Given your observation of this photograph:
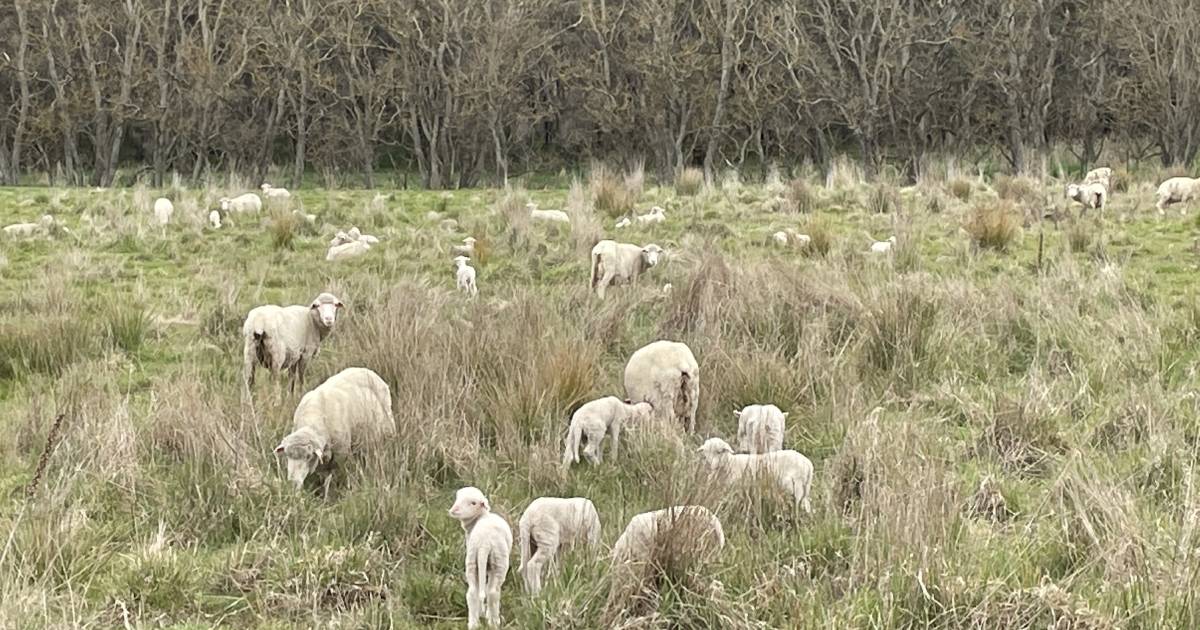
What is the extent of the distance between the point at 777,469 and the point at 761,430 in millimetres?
608

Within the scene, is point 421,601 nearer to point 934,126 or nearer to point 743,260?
point 743,260

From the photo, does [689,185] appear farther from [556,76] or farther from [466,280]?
[556,76]

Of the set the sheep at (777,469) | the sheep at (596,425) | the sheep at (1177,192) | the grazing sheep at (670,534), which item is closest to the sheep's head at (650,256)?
the sheep at (596,425)

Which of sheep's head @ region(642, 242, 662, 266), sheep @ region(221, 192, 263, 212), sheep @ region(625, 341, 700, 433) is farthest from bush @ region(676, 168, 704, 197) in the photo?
sheep @ region(625, 341, 700, 433)

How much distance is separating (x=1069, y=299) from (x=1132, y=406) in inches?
101

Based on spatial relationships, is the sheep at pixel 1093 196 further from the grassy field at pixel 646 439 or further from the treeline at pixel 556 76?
the treeline at pixel 556 76

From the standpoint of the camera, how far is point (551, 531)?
11.7ft

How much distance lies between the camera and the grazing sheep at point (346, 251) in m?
10.5

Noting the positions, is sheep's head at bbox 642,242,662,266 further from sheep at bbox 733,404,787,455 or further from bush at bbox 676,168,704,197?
bush at bbox 676,168,704,197

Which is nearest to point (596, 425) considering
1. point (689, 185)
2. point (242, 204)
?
point (242, 204)

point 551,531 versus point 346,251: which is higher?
point 346,251

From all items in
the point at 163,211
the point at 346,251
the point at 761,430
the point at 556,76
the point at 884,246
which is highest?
the point at 556,76

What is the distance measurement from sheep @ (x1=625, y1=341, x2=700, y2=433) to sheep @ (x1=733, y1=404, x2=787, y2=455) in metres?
0.40

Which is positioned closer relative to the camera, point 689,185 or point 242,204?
point 242,204
